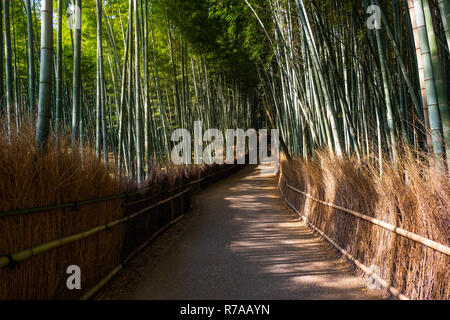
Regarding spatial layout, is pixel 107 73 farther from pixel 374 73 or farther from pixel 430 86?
pixel 430 86

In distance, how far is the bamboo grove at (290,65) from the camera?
200 centimetres

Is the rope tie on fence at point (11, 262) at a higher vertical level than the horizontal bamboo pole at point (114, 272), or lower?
higher

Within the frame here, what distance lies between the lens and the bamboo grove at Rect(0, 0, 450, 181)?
2.00 metres

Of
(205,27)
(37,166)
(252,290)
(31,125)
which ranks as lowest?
(252,290)

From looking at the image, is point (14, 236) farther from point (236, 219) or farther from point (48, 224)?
point (236, 219)

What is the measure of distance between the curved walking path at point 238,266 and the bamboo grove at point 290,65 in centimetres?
100

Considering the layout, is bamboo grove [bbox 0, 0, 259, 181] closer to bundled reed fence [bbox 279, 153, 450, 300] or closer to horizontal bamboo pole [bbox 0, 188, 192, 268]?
horizontal bamboo pole [bbox 0, 188, 192, 268]

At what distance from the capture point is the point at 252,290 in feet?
7.72

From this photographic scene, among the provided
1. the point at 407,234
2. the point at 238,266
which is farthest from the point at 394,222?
the point at 238,266

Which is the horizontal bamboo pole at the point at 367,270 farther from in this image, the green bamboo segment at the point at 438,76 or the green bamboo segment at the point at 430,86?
the green bamboo segment at the point at 438,76

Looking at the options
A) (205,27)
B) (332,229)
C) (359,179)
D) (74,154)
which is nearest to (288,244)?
(332,229)

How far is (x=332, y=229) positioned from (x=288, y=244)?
54 centimetres

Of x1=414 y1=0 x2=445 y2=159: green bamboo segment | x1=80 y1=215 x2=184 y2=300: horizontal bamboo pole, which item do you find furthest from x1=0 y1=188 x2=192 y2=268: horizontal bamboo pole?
x1=414 y1=0 x2=445 y2=159: green bamboo segment

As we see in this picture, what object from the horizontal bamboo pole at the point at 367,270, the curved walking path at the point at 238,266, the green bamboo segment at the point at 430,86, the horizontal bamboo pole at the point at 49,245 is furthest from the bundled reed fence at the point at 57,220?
the green bamboo segment at the point at 430,86
